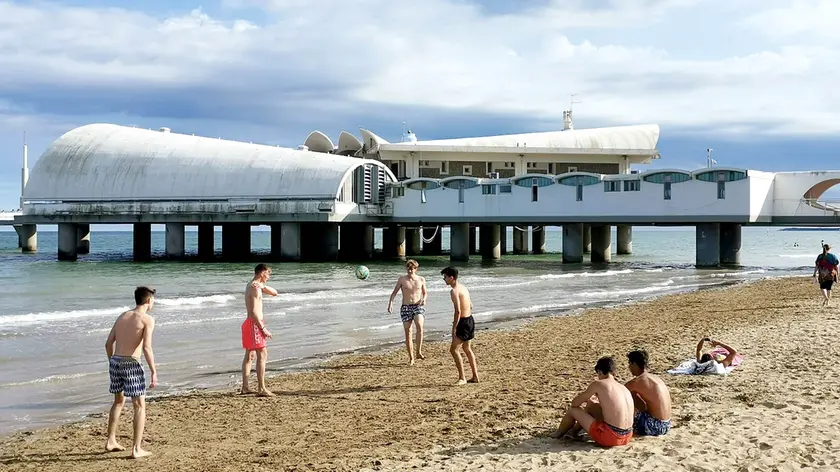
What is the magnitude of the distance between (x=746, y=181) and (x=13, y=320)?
108 feet

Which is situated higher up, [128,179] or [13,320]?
[128,179]

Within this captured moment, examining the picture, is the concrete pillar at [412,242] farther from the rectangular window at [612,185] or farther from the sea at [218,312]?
the rectangular window at [612,185]

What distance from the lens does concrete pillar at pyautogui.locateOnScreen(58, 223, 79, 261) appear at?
51656 millimetres

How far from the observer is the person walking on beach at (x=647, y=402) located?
7.50 metres

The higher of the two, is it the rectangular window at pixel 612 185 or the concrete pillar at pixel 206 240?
the rectangular window at pixel 612 185

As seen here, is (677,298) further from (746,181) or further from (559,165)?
(559,165)

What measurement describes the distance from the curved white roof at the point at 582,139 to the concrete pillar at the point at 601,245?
8662 mm

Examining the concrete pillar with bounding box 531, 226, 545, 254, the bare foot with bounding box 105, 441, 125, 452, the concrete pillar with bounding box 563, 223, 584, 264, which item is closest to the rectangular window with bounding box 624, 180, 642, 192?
the concrete pillar with bounding box 563, 223, 584, 264

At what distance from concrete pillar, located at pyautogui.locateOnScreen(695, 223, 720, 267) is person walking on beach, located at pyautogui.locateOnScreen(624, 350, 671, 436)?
36943 mm

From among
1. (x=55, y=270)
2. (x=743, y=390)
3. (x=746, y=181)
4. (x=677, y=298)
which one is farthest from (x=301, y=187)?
(x=743, y=390)

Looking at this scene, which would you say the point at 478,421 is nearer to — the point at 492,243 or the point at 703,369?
the point at 703,369

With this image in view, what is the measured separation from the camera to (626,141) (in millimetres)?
59531

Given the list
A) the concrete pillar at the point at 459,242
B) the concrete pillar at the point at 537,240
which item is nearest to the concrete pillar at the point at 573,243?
the concrete pillar at the point at 459,242

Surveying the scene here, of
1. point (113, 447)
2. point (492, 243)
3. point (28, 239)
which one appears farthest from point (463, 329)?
point (28, 239)
